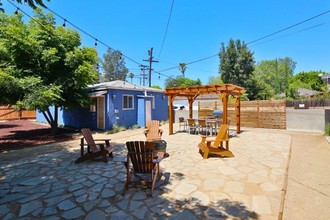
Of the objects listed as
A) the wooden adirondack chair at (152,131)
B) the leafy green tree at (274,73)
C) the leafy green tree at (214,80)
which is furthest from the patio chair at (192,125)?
the leafy green tree at (214,80)

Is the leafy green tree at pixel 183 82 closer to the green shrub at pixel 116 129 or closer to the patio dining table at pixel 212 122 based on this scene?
the green shrub at pixel 116 129

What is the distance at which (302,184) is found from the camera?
4.27m

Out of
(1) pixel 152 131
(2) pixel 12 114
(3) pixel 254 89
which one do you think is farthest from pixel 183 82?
(1) pixel 152 131

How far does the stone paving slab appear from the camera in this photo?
3.17 metres

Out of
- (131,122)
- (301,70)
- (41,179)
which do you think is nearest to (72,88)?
(131,122)

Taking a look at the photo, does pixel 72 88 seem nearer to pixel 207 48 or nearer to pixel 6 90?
pixel 6 90

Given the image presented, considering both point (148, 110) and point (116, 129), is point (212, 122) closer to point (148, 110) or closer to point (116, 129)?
point (116, 129)

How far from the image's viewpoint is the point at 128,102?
14.8 meters

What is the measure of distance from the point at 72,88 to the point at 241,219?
1104 centimetres

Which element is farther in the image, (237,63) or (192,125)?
(237,63)

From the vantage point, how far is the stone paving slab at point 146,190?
10.4ft

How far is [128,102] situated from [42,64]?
5951 millimetres

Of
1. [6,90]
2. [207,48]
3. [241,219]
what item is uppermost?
[207,48]

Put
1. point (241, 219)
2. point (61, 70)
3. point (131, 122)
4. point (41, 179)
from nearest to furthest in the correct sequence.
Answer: point (241, 219), point (41, 179), point (61, 70), point (131, 122)
